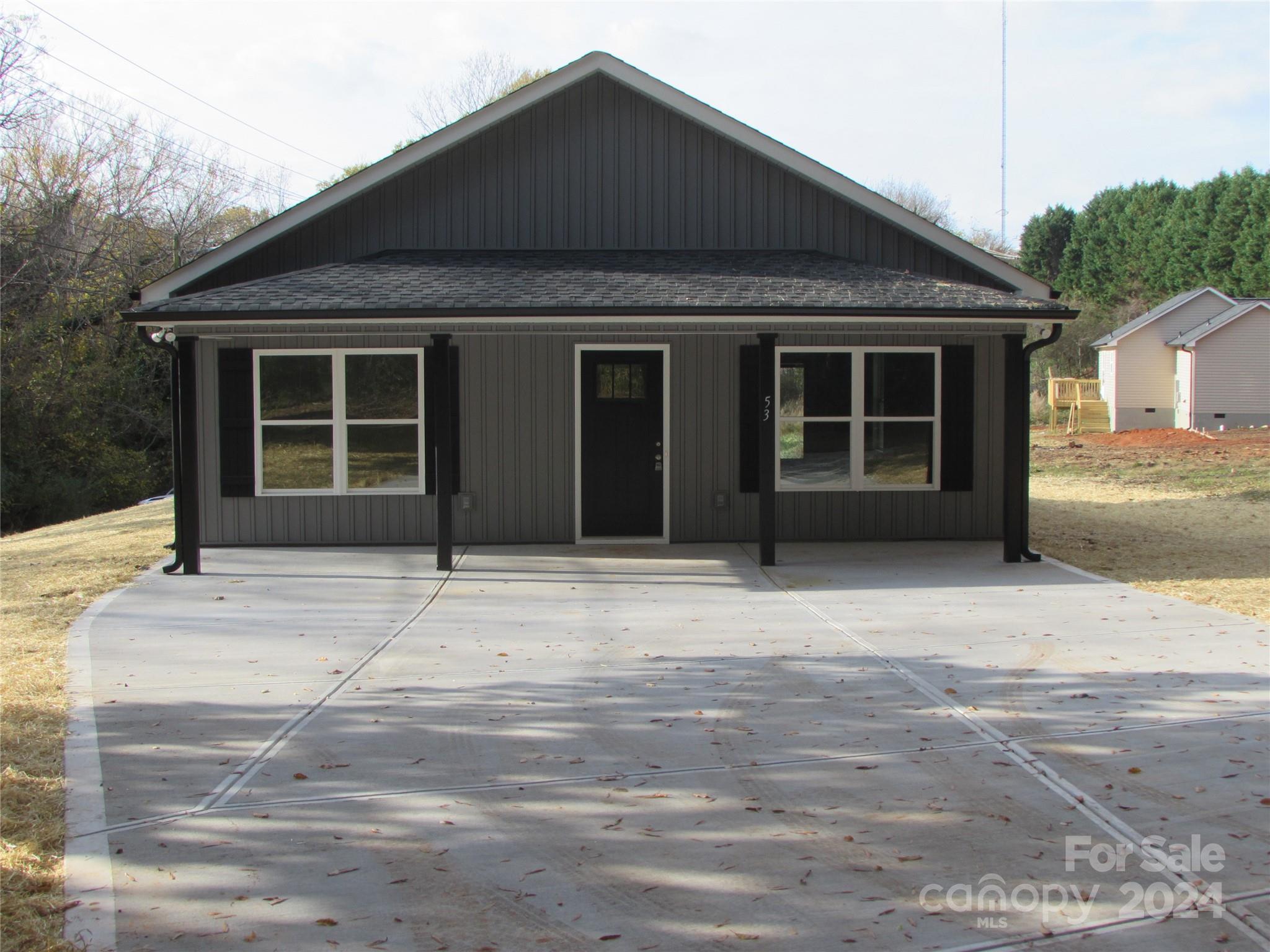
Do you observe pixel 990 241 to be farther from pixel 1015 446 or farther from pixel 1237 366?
pixel 1015 446

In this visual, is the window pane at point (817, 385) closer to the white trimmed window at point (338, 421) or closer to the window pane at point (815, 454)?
the window pane at point (815, 454)

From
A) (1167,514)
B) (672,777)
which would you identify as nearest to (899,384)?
(1167,514)

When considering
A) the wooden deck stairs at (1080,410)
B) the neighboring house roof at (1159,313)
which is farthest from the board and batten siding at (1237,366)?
the wooden deck stairs at (1080,410)

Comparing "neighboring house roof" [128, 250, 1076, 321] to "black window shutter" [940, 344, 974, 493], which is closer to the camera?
"neighboring house roof" [128, 250, 1076, 321]

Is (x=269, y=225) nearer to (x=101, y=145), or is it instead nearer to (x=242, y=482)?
(x=242, y=482)

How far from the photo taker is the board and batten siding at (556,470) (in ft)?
39.9

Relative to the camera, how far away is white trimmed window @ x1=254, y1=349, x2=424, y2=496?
1201 cm

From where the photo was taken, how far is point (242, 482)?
12031mm

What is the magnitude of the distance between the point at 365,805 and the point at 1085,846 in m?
2.83

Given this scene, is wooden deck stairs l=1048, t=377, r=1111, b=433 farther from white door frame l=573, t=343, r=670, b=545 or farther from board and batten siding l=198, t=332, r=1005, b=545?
white door frame l=573, t=343, r=670, b=545

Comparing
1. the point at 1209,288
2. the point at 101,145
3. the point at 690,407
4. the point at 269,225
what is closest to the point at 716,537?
the point at 690,407

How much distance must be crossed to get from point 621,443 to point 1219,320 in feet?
87.3

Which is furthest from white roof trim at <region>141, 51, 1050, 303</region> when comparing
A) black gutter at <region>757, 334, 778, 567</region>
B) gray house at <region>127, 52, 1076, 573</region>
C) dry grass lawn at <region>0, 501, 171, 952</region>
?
dry grass lawn at <region>0, 501, 171, 952</region>

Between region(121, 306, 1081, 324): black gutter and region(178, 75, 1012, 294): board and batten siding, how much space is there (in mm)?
2597
